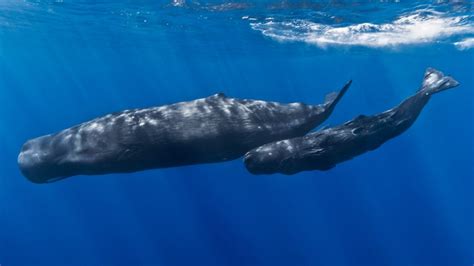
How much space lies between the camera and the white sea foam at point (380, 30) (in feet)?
79.9

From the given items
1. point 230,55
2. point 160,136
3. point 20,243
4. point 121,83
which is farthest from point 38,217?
point 121,83

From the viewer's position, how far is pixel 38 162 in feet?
29.3

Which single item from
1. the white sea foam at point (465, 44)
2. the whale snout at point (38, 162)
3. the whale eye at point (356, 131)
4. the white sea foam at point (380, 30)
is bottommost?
the white sea foam at point (465, 44)

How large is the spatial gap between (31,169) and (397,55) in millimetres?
42243

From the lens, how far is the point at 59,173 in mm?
9031

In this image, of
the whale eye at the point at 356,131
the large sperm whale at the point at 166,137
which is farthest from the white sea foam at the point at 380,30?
the whale eye at the point at 356,131

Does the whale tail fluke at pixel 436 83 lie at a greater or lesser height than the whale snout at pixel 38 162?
greater

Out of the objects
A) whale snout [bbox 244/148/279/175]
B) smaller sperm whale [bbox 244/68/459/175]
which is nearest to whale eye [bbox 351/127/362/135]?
smaller sperm whale [bbox 244/68/459/175]

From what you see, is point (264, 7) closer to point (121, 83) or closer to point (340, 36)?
point (340, 36)

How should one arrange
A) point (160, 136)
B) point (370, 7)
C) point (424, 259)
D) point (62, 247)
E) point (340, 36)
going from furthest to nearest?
point (424, 259) < point (62, 247) < point (340, 36) < point (370, 7) < point (160, 136)

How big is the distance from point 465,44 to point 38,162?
34.7 meters

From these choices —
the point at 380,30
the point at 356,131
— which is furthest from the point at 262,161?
the point at 380,30

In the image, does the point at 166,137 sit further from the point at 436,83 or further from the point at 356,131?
the point at 436,83

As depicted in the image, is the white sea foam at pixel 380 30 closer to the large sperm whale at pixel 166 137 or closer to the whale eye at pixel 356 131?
the large sperm whale at pixel 166 137
